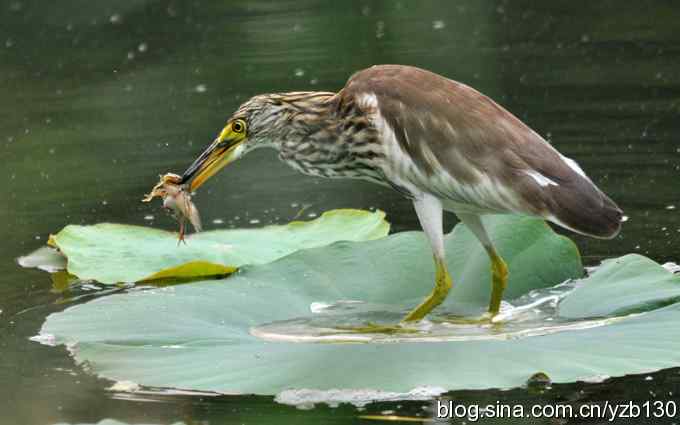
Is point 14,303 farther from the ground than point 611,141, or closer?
closer

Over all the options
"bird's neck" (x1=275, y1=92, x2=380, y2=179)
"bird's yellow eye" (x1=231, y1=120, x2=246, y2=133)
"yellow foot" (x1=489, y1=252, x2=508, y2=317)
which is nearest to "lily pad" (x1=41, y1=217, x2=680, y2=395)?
"yellow foot" (x1=489, y1=252, x2=508, y2=317)

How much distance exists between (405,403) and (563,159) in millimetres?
1299

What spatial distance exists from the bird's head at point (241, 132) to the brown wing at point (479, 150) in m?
0.34

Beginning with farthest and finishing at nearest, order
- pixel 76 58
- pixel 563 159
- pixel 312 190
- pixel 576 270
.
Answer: pixel 76 58, pixel 312 190, pixel 576 270, pixel 563 159

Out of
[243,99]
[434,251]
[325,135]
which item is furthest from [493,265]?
[243,99]

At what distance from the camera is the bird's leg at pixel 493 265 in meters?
6.19

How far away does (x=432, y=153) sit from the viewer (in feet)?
19.9

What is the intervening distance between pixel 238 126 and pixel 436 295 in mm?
1176

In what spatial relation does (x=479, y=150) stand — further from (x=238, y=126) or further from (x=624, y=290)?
(x=238, y=126)

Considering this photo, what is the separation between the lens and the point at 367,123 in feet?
20.5

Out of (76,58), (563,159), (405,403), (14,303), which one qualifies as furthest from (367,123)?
(76,58)

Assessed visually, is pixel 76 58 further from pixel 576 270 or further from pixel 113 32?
pixel 576 270

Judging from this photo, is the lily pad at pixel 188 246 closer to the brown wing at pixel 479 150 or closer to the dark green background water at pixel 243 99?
the dark green background water at pixel 243 99

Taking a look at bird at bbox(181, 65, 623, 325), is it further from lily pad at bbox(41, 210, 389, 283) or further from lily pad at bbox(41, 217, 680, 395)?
lily pad at bbox(41, 210, 389, 283)
